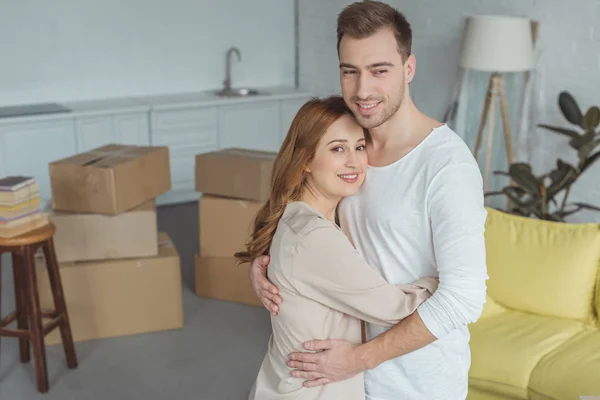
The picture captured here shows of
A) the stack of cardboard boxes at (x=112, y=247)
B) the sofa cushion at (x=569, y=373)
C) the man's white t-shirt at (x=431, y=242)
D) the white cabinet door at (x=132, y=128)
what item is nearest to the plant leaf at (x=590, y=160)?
the sofa cushion at (x=569, y=373)

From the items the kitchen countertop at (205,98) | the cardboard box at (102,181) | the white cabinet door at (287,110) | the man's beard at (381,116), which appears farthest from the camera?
the white cabinet door at (287,110)

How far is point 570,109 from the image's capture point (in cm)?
372

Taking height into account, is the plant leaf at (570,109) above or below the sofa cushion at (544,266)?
above

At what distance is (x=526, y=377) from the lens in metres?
2.68

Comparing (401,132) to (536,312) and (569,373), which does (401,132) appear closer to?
(569,373)

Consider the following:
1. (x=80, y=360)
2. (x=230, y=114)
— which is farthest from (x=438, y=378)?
(x=230, y=114)

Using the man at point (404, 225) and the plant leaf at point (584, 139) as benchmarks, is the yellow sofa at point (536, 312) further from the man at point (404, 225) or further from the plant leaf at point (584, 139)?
the man at point (404, 225)

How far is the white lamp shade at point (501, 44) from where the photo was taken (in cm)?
394

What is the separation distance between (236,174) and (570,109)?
1806mm

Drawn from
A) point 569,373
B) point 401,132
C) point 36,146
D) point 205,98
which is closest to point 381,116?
point 401,132

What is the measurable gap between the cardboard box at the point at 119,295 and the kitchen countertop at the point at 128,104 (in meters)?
2.01

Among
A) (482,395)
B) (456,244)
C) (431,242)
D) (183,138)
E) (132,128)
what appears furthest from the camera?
(183,138)

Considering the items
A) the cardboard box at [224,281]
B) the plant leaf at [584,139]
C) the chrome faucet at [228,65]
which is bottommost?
the cardboard box at [224,281]

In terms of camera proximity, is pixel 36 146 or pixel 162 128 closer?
pixel 36 146
